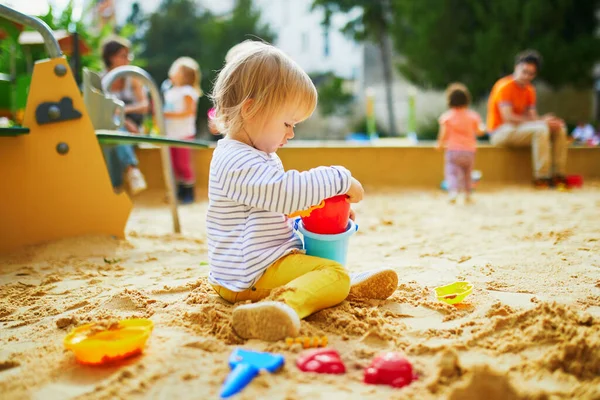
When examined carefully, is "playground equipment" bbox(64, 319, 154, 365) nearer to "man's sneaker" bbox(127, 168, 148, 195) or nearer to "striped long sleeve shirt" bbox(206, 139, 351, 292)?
"striped long sleeve shirt" bbox(206, 139, 351, 292)

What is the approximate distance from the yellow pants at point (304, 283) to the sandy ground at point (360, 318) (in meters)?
0.05

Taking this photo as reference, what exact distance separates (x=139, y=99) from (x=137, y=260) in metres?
2.68

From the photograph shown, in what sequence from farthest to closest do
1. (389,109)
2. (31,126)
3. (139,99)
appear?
(389,109), (139,99), (31,126)

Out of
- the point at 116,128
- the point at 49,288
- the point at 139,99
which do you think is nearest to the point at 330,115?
the point at 139,99

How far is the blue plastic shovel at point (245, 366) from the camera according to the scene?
3.65 feet

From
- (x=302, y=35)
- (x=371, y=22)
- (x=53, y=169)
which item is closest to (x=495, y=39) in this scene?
(x=371, y=22)

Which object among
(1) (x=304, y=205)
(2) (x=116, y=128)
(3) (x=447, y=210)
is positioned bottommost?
(3) (x=447, y=210)

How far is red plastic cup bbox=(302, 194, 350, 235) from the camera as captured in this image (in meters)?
1.69

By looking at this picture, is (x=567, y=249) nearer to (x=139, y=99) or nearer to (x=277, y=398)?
(x=277, y=398)

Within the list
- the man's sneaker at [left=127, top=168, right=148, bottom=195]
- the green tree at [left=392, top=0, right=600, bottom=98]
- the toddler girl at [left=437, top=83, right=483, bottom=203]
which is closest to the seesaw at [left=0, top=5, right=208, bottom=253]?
the man's sneaker at [left=127, top=168, right=148, bottom=195]

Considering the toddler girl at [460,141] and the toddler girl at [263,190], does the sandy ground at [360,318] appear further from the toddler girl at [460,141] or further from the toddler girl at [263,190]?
the toddler girl at [460,141]

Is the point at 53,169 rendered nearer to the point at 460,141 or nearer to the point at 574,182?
the point at 460,141

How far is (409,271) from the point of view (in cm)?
221

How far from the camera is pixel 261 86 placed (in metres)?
1.63
